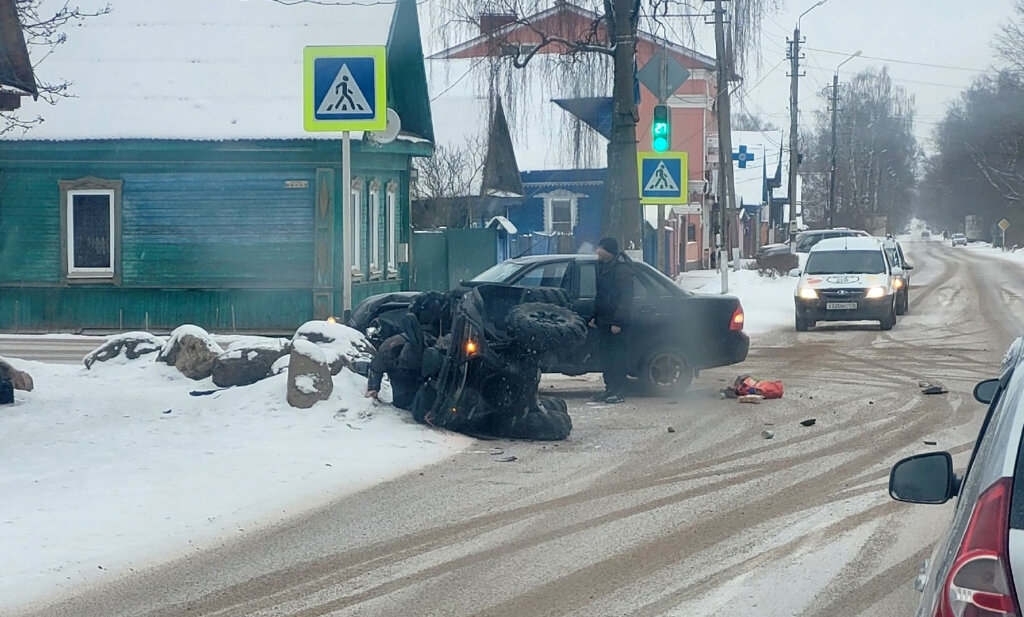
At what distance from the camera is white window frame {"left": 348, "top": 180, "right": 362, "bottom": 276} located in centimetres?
2411

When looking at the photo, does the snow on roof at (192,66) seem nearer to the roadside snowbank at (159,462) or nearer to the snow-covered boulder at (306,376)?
the roadside snowbank at (159,462)

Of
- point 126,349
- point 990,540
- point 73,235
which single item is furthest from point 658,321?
point 73,235

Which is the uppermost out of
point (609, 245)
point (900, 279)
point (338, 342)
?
point (609, 245)

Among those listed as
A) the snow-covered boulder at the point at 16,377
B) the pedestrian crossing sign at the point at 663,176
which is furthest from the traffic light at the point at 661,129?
the snow-covered boulder at the point at 16,377

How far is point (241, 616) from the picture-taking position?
617 centimetres

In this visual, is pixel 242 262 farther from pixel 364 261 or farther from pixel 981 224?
pixel 981 224

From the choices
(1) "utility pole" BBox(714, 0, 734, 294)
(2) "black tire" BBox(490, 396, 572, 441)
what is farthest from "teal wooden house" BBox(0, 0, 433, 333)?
(2) "black tire" BBox(490, 396, 572, 441)

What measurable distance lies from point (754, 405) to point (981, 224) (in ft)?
411

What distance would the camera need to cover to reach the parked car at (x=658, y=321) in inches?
584

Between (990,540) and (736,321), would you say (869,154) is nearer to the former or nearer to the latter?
(736,321)

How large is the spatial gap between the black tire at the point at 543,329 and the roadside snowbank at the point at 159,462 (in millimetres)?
1044

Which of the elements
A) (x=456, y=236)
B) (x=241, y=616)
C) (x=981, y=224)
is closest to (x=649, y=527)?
(x=241, y=616)

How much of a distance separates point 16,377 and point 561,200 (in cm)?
3381

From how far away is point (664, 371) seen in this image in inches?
585
